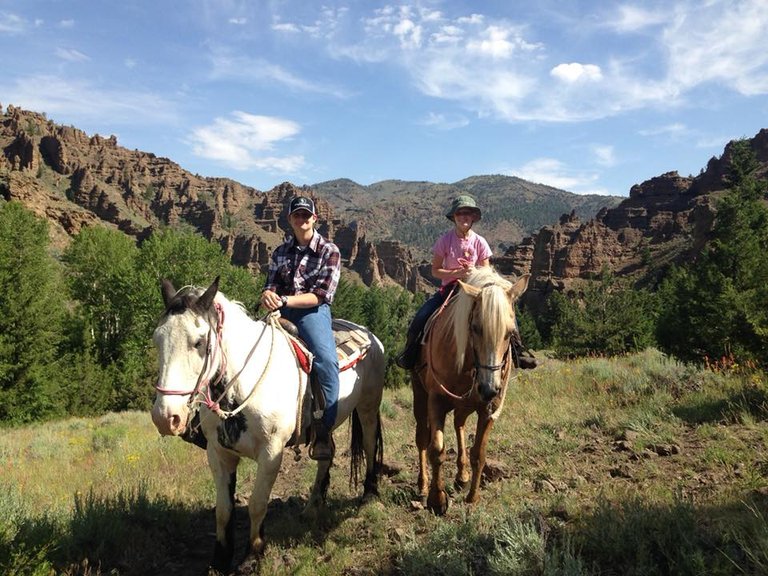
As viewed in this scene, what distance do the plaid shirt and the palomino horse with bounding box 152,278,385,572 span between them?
2.25 feet

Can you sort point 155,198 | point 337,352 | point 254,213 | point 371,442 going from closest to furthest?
point 337,352, point 371,442, point 155,198, point 254,213

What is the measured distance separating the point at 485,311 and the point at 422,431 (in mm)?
2361

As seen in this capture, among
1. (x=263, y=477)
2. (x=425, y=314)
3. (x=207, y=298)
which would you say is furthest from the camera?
(x=425, y=314)

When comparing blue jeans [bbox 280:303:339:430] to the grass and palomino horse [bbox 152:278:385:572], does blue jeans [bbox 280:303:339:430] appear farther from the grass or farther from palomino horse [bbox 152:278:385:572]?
the grass

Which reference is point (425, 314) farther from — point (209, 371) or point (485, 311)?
point (209, 371)

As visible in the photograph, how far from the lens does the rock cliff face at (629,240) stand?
3873 inches

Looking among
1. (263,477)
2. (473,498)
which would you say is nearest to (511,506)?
(473,498)

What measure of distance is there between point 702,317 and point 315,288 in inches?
1146

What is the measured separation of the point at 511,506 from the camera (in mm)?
4516

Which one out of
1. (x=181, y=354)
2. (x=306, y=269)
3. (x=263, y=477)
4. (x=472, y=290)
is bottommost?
(x=263, y=477)

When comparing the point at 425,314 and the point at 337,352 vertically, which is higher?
the point at 425,314

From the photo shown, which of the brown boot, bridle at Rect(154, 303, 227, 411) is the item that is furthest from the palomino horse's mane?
bridle at Rect(154, 303, 227, 411)

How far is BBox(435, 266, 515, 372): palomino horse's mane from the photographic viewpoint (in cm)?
417

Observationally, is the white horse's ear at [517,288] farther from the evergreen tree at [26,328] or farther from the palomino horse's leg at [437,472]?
the evergreen tree at [26,328]
